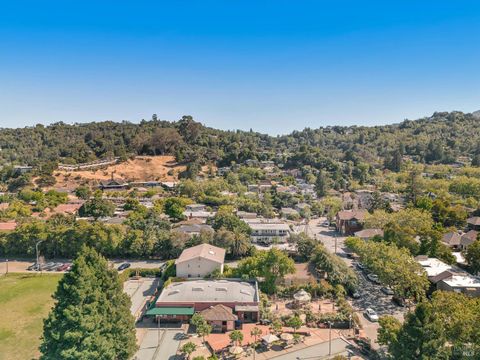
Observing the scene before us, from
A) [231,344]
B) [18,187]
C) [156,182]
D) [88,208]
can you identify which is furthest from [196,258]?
[18,187]

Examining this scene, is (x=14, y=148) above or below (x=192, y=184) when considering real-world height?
above

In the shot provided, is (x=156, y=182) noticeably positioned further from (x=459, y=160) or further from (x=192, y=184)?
(x=459, y=160)

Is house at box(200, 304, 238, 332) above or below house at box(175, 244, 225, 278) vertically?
below

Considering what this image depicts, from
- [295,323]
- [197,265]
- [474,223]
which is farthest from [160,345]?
[474,223]

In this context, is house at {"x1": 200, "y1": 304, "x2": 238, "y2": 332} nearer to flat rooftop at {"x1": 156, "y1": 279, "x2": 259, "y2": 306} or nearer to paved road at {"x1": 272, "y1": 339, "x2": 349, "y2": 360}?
flat rooftop at {"x1": 156, "y1": 279, "x2": 259, "y2": 306}

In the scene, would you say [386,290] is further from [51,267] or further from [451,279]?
[51,267]

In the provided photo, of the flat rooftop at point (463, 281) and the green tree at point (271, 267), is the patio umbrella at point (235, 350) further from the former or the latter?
the flat rooftop at point (463, 281)

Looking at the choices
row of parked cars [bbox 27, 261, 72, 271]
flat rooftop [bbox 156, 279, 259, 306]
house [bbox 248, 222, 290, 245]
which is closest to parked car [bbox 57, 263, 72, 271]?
row of parked cars [bbox 27, 261, 72, 271]
